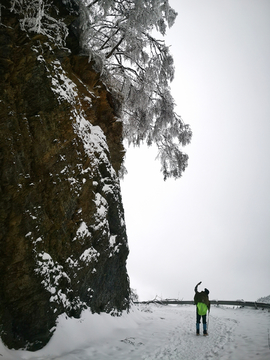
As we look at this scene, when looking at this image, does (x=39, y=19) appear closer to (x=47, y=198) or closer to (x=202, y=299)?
(x=47, y=198)

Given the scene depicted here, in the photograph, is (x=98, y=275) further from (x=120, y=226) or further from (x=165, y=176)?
(x=165, y=176)

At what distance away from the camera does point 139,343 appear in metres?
5.77

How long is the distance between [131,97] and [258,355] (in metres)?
9.42

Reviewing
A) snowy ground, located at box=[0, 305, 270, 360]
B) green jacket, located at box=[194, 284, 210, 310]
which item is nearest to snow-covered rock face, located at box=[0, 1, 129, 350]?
snowy ground, located at box=[0, 305, 270, 360]

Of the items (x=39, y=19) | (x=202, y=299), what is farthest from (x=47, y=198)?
(x=202, y=299)

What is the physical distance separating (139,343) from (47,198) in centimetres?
423

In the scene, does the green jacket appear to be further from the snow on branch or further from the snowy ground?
the snow on branch

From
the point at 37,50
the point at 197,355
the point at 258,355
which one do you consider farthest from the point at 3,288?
the point at 37,50

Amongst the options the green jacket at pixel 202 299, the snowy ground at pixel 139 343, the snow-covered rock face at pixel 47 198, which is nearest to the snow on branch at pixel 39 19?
the snow-covered rock face at pixel 47 198

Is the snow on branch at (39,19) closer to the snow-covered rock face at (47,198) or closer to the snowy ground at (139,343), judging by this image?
the snow-covered rock face at (47,198)

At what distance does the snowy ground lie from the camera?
468cm

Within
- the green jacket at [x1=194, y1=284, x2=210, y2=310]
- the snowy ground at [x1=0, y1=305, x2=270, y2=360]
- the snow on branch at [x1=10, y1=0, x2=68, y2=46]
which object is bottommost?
the snowy ground at [x1=0, y1=305, x2=270, y2=360]

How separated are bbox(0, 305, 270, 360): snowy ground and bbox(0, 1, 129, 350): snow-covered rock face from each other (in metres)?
0.32

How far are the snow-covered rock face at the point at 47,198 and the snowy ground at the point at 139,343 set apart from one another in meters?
0.32
